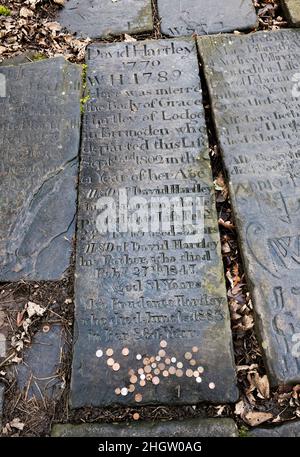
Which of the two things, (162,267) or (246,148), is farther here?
(246,148)

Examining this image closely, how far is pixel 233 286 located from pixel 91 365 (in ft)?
2.94

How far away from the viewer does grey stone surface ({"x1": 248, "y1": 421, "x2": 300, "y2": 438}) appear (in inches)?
79.1

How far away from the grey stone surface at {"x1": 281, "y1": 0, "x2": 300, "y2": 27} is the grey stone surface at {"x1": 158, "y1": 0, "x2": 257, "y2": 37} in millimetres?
263

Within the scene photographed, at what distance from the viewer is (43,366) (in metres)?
2.25

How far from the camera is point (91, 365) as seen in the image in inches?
86.3

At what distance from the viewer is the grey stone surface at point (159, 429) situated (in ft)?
6.61

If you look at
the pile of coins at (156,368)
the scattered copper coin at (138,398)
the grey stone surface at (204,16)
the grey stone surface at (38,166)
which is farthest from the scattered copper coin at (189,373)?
the grey stone surface at (204,16)

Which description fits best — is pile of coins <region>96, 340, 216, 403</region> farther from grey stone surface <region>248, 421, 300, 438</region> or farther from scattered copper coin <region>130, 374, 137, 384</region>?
grey stone surface <region>248, 421, 300, 438</region>

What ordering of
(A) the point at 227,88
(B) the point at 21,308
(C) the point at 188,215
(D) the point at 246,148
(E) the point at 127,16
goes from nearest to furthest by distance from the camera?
(B) the point at 21,308 < (C) the point at 188,215 < (D) the point at 246,148 < (A) the point at 227,88 < (E) the point at 127,16

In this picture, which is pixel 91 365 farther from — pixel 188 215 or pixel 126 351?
pixel 188 215

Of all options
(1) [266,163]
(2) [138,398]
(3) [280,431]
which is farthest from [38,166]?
(3) [280,431]

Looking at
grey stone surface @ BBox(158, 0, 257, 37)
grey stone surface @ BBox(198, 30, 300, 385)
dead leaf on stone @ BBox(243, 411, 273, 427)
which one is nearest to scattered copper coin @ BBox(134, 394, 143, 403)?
dead leaf on stone @ BBox(243, 411, 273, 427)

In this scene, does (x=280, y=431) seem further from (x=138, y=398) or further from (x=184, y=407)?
(x=138, y=398)
